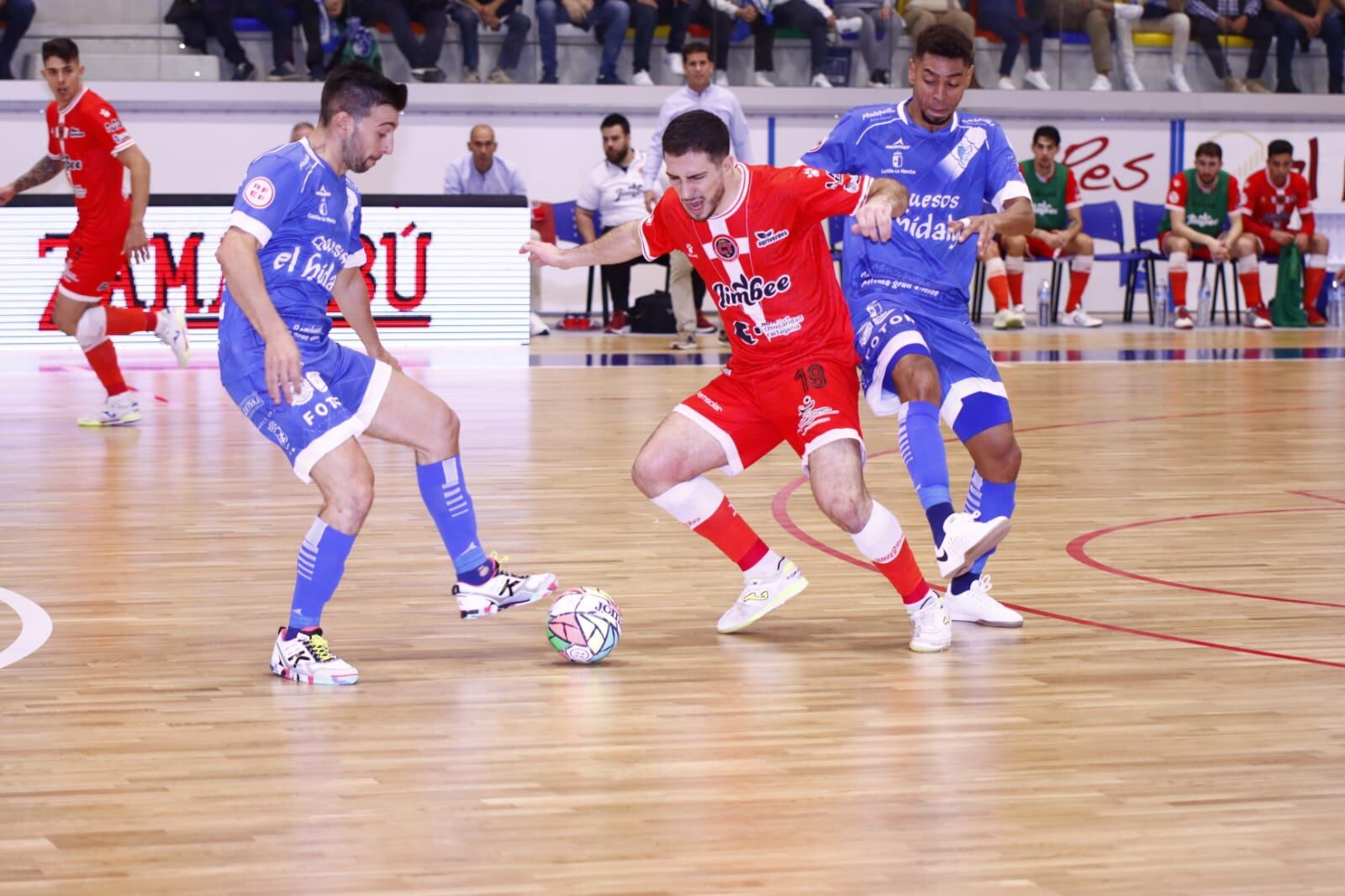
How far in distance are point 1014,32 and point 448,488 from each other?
52.9ft

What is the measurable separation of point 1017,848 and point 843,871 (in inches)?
14.5

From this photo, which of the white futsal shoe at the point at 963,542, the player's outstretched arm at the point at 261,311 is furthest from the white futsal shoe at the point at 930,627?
the player's outstretched arm at the point at 261,311

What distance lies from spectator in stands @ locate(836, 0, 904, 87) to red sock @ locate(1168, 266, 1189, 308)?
384 centimetres

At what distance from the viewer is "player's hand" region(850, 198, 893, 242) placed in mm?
4839

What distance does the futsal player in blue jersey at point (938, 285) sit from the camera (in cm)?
537

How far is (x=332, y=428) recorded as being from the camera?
187 inches

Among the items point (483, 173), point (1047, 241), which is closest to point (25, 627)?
point (483, 173)

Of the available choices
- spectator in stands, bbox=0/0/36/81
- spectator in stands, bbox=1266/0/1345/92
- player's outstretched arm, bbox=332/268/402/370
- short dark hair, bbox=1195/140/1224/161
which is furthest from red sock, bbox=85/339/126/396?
spectator in stands, bbox=1266/0/1345/92

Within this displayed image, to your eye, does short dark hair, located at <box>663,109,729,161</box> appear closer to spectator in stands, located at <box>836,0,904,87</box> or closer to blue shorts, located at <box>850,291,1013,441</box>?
blue shorts, located at <box>850,291,1013,441</box>

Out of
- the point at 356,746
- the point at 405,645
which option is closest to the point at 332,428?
the point at 405,645

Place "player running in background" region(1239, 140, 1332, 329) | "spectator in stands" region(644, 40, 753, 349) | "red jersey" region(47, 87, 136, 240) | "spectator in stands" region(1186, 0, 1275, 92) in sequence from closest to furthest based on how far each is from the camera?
1. "red jersey" region(47, 87, 136, 240)
2. "spectator in stands" region(644, 40, 753, 349)
3. "player running in background" region(1239, 140, 1332, 329)
4. "spectator in stands" region(1186, 0, 1275, 92)

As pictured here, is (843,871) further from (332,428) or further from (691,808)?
(332,428)

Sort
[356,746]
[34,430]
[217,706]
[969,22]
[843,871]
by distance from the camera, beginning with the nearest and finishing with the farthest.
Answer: [843,871] → [356,746] → [217,706] → [34,430] → [969,22]

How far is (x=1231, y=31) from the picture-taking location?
20.5m
